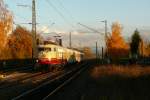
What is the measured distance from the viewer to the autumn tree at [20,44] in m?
89.6

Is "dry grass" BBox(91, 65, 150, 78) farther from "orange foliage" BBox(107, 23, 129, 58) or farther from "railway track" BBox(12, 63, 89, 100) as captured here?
"orange foliage" BBox(107, 23, 129, 58)

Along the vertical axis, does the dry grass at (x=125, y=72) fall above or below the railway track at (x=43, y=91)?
above

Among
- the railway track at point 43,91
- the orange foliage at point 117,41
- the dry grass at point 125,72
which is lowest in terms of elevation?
the railway track at point 43,91

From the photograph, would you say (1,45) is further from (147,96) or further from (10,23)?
(147,96)

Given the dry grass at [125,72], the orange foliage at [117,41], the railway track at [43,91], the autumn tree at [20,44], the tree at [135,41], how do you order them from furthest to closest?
the tree at [135,41] → the autumn tree at [20,44] → the orange foliage at [117,41] → the dry grass at [125,72] → the railway track at [43,91]

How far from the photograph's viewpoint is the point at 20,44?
96.0 meters

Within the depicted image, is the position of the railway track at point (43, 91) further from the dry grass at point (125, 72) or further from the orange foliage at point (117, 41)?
the orange foliage at point (117, 41)

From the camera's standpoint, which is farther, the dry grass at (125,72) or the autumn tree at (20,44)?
the autumn tree at (20,44)

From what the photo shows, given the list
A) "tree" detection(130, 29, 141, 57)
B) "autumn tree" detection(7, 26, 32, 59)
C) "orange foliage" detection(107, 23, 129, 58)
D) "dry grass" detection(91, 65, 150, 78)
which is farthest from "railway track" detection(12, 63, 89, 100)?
"tree" detection(130, 29, 141, 57)

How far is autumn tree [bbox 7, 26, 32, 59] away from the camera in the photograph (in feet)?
294

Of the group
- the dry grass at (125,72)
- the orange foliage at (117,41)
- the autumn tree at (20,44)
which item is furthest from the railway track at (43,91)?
the autumn tree at (20,44)

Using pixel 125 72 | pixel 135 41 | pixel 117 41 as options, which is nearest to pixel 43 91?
pixel 125 72

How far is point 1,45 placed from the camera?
212ft

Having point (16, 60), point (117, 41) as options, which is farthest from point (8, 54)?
point (117, 41)
